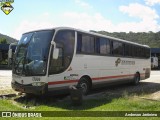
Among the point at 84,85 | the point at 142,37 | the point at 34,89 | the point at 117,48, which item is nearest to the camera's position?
the point at 34,89

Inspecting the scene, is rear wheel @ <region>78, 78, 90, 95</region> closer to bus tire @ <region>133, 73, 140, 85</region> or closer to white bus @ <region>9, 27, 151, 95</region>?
white bus @ <region>9, 27, 151, 95</region>

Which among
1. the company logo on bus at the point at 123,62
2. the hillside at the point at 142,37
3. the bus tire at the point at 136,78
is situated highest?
the hillside at the point at 142,37

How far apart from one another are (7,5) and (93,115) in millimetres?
10436

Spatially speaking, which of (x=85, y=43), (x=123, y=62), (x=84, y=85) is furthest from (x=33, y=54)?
(x=123, y=62)

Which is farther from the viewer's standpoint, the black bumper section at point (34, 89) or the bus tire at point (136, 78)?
the bus tire at point (136, 78)

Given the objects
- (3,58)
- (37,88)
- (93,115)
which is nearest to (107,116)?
(93,115)

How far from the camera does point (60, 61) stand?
42.3 feet

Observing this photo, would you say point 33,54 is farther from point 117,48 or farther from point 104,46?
point 117,48

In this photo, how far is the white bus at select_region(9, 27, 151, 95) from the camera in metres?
12.3

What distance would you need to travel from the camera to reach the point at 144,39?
342ft

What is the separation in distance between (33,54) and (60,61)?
121cm

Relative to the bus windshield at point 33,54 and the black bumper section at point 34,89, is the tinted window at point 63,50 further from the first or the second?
the black bumper section at point 34,89

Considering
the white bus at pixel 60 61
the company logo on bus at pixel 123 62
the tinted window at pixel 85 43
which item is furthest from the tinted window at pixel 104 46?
the company logo on bus at pixel 123 62

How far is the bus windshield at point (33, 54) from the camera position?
1228cm
